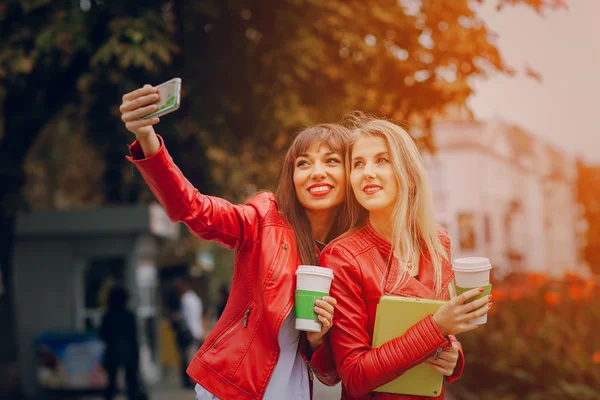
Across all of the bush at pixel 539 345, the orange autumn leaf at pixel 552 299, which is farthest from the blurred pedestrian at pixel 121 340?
the orange autumn leaf at pixel 552 299

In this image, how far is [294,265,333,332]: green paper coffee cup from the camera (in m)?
2.92

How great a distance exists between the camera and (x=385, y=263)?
313 cm

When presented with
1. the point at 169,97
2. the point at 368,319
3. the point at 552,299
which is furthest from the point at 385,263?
the point at 552,299

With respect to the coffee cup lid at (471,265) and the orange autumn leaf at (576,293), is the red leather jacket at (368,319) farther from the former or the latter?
the orange autumn leaf at (576,293)

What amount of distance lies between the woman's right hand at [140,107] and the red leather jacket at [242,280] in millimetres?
134

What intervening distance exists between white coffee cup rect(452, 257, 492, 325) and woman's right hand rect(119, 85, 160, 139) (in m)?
1.16

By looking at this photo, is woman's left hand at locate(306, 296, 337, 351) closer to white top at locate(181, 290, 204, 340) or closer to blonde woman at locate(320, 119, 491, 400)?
blonde woman at locate(320, 119, 491, 400)

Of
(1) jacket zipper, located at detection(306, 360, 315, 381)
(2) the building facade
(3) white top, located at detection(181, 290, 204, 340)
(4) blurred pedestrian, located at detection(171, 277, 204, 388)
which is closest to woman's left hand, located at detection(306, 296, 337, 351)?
(1) jacket zipper, located at detection(306, 360, 315, 381)

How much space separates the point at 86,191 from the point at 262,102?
9.49 metres

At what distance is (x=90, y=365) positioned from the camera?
39.0ft

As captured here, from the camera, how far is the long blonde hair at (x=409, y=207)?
3.12 metres

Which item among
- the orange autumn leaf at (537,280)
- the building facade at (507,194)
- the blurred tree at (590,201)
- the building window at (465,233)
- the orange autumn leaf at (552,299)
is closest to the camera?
the orange autumn leaf at (552,299)

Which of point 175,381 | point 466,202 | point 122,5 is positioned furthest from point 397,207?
point 466,202

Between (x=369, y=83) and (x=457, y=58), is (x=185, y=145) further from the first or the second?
(x=457, y=58)
